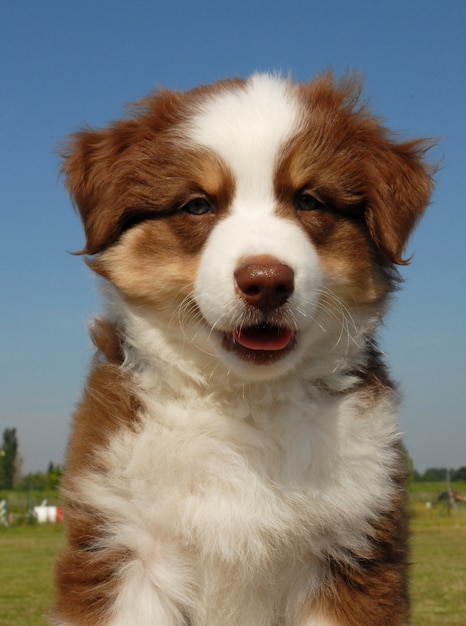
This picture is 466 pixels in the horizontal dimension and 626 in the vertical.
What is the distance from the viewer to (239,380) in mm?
3611

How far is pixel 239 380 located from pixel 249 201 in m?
0.80

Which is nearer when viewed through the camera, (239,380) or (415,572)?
(239,380)

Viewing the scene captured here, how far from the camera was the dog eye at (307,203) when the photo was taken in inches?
142

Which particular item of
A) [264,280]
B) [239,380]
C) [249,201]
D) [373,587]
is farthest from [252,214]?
[373,587]

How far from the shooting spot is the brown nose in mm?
3127

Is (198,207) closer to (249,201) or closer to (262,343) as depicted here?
(249,201)

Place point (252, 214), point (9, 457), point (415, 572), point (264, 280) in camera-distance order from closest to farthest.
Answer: point (264, 280)
point (252, 214)
point (415, 572)
point (9, 457)

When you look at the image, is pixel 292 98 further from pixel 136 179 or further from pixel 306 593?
pixel 306 593

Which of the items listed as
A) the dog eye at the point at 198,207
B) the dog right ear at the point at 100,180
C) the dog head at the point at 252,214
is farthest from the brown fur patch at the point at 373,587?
the dog right ear at the point at 100,180

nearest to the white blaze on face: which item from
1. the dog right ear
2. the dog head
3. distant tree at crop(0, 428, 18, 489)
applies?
the dog head

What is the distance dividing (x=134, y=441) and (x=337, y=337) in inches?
41.2

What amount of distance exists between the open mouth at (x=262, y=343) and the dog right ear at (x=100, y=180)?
2.65 ft

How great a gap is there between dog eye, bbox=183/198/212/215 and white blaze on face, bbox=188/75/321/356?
138 mm

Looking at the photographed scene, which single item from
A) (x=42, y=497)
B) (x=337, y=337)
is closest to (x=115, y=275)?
(x=337, y=337)
